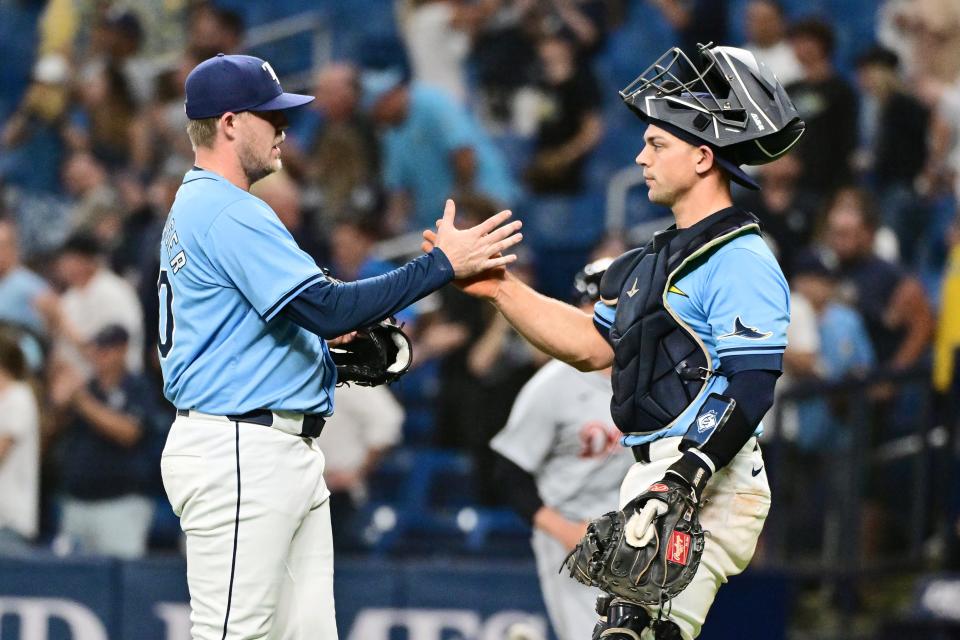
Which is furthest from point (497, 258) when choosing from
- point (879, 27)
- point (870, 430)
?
point (879, 27)

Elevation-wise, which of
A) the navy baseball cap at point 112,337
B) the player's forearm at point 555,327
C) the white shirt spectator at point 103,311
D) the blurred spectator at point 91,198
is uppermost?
the blurred spectator at point 91,198

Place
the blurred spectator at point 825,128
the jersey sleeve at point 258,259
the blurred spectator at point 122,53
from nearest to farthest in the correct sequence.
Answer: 1. the jersey sleeve at point 258,259
2. the blurred spectator at point 825,128
3. the blurred spectator at point 122,53

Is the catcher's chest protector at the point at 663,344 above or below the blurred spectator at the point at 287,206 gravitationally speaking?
below

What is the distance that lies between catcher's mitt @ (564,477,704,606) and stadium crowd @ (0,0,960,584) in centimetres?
350

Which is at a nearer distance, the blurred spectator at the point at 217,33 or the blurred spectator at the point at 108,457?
the blurred spectator at the point at 108,457

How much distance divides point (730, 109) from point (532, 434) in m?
2.24

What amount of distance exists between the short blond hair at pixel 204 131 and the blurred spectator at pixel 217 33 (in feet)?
20.8

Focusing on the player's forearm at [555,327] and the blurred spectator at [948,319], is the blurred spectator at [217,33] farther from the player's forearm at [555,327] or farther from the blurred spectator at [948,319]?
the player's forearm at [555,327]

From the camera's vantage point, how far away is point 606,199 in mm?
9406

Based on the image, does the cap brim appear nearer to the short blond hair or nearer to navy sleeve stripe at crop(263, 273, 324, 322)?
the short blond hair

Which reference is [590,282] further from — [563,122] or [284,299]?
[563,122]

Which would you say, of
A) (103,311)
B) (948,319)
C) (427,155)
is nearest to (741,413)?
(948,319)

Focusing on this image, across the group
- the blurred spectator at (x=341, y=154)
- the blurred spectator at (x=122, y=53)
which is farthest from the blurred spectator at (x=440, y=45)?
the blurred spectator at (x=122, y=53)

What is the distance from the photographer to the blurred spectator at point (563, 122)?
363 inches
